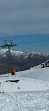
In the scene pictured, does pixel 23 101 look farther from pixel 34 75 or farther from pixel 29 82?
pixel 34 75

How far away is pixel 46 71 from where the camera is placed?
4016 cm

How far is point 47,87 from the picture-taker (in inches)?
1112

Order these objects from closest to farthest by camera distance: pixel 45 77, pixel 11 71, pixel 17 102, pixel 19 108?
pixel 19 108 → pixel 17 102 → pixel 45 77 → pixel 11 71

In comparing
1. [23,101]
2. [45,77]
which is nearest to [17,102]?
[23,101]

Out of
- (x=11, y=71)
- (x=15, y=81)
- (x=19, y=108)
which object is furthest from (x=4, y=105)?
(x=11, y=71)

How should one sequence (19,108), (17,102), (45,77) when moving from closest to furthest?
(19,108) < (17,102) < (45,77)

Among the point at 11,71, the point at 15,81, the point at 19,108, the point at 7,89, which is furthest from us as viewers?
the point at 11,71

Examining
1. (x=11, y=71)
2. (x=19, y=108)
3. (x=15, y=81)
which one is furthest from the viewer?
(x=11, y=71)

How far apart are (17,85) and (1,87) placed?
2.23m

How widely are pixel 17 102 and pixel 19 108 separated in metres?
1.66

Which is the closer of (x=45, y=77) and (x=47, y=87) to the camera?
(x=47, y=87)

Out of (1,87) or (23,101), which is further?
(1,87)

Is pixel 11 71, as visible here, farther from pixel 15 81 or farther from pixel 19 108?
pixel 19 108

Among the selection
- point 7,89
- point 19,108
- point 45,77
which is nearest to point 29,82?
point 7,89
